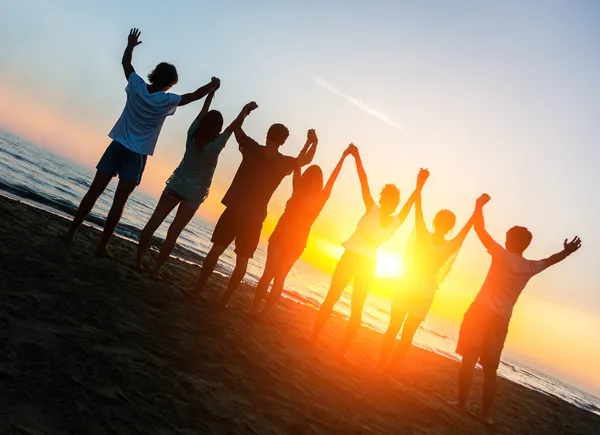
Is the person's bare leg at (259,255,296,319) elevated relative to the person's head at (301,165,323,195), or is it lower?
lower

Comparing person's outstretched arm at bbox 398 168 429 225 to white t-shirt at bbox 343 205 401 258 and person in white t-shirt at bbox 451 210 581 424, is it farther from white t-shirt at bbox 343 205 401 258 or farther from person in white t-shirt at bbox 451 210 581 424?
person in white t-shirt at bbox 451 210 581 424

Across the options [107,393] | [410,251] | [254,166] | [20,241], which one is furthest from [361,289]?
[20,241]

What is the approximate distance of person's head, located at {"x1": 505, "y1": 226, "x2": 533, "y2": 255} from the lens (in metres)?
5.39

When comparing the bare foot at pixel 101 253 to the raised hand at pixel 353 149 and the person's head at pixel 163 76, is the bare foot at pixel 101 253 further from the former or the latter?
the raised hand at pixel 353 149

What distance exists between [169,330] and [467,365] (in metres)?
4.03

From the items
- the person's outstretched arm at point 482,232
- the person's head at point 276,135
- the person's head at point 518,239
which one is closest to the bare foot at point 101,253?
the person's head at point 276,135

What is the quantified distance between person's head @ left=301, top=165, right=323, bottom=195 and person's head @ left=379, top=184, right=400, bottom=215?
874 millimetres

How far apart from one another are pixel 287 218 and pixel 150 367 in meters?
3.18

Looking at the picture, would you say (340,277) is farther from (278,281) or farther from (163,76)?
(163,76)


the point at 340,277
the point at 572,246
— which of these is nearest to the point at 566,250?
the point at 572,246

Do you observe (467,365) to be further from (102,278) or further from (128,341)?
(102,278)

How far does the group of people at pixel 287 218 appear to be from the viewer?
5.10 m

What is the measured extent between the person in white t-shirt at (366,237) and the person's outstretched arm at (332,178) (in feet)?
0.35

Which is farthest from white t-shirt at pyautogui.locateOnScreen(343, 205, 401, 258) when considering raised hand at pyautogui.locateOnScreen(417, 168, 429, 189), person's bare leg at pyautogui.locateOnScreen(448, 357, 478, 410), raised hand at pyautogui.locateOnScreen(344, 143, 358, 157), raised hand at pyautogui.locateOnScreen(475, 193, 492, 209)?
person's bare leg at pyautogui.locateOnScreen(448, 357, 478, 410)
